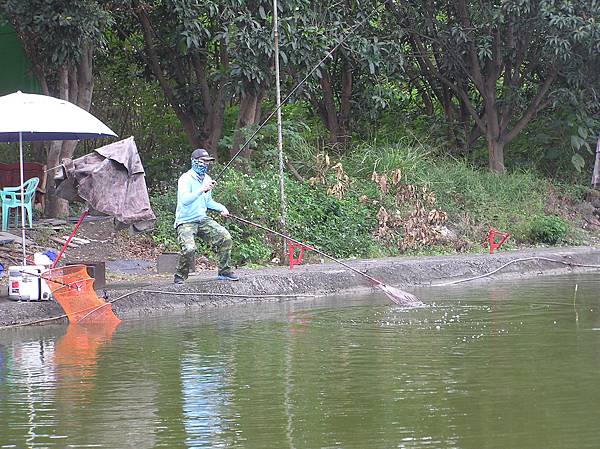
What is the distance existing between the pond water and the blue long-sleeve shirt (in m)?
1.47

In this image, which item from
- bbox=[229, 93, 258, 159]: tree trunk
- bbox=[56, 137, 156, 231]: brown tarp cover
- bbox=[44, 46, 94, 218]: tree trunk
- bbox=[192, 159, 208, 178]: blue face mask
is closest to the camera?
bbox=[56, 137, 156, 231]: brown tarp cover

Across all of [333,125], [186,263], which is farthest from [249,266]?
[333,125]

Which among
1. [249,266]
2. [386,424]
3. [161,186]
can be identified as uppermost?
[161,186]

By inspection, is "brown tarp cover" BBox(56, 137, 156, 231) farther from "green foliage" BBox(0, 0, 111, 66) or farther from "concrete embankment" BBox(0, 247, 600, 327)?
"green foliage" BBox(0, 0, 111, 66)

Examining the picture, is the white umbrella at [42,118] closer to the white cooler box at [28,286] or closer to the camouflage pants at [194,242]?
the white cooler box at [28,286]

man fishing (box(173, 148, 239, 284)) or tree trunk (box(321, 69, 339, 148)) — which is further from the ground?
tree trunk (box(321, 69, 339, 148))

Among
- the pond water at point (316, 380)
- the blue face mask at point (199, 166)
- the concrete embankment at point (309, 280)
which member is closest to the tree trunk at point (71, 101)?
the concrete embankment at point (309, 280)

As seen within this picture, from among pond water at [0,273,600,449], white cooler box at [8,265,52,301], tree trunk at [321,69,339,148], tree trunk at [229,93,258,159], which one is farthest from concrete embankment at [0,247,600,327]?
tree trunk at [321,69,339,148]

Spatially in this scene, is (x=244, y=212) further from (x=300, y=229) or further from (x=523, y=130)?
(x=523, y=130)

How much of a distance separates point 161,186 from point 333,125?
4067 millimetres

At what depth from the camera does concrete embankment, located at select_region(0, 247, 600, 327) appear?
13469 mm

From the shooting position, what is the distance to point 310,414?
748cm

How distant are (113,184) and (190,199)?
37.4 inches

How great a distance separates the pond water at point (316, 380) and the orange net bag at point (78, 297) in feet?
1.10
